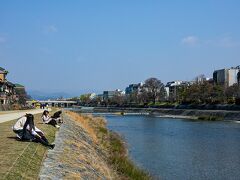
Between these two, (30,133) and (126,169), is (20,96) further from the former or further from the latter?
(30,133)

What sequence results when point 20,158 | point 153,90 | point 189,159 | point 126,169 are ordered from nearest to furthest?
point 20,158 → point 126,169 → point 189,159 → point 153,90

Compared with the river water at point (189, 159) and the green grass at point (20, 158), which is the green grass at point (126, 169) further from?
the green grass at point (20, 158)

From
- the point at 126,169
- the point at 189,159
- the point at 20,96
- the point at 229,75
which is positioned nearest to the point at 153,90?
the point at 229,75

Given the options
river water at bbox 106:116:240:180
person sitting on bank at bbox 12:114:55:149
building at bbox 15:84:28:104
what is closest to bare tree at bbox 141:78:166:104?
building at bbox 15:84:28:104

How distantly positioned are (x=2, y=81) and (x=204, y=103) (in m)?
52.1

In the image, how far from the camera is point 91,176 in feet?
41.3

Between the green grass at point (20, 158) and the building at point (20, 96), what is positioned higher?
the building at point (20, 96)

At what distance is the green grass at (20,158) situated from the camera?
30.5 ft

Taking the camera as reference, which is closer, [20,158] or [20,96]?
[20,158]

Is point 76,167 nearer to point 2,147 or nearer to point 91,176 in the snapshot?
point 91,176

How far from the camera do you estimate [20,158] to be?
11.1m

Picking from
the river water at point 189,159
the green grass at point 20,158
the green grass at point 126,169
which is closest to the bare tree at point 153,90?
the river water at point 189,159

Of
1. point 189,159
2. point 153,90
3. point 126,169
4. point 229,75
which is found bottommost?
point 189,159

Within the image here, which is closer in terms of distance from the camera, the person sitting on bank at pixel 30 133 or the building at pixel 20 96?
the person sitting on bank at pixel 30 133
